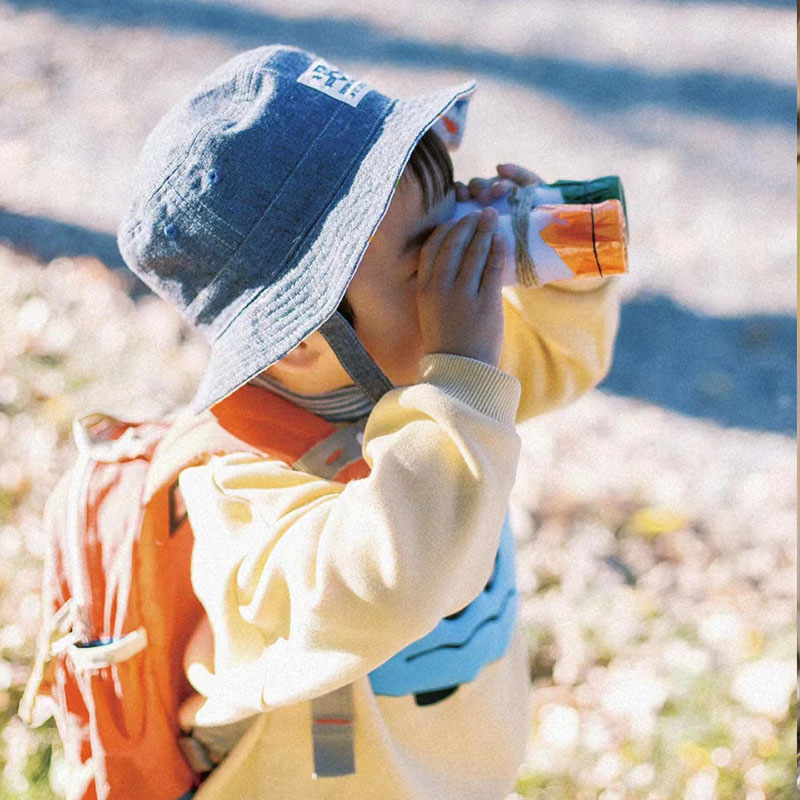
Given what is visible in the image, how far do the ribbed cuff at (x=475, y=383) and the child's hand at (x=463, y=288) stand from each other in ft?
0.09

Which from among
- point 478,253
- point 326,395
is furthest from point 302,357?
point 478,253

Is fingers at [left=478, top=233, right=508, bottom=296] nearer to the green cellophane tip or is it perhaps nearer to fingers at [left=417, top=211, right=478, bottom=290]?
fingers at [left=417, top=211, right=478, bottom=290]

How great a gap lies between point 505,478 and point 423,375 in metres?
0.18

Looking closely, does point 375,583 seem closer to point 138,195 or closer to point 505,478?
point 505,478

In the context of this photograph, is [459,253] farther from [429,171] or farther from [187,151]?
[187,151]

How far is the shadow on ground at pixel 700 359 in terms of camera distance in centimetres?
309

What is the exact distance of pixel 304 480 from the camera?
138 cm

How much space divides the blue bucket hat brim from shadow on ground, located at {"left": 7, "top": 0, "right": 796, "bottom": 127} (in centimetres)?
289

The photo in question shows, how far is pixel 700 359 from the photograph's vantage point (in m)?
3.22

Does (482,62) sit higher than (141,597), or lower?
lower

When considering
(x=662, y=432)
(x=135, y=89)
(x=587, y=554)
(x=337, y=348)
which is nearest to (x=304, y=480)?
(x=337, y=348)

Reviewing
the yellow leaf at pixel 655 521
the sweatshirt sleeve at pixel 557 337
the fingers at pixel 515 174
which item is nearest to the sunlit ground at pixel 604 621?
the yellow leaf at pixel 655 521

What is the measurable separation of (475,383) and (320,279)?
9.9 inches

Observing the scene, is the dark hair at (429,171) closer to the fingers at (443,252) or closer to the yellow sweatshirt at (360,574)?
the fingers at (443,252)
